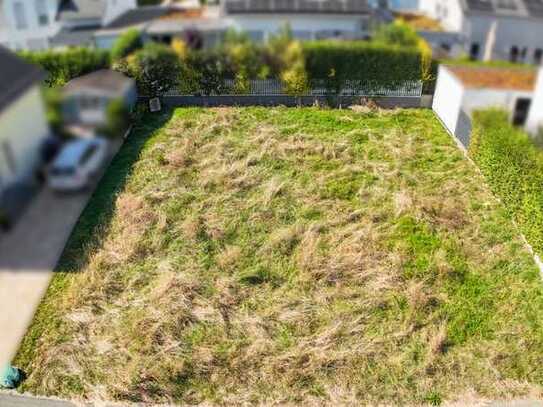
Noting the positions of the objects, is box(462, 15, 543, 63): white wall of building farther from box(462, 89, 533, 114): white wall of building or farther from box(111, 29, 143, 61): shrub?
box(111, 29, 143, 61): shrub

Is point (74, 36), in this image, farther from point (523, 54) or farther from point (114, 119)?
point (114, 119)

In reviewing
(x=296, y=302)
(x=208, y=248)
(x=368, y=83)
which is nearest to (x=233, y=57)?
(x=368, y=83)

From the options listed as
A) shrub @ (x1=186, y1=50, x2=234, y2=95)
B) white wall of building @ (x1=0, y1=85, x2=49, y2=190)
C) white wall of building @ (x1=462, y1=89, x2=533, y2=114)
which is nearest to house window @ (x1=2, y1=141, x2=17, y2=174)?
white wall of building @ (x1=0, y1=85, x2=49, y2=190)

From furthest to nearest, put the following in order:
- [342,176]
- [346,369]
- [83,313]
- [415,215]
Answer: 1. [342,176]
2. [415,215]
3. [83,313]
4. [346,369]

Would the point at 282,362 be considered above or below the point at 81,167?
below

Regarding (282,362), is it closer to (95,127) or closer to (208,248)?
(208,248)

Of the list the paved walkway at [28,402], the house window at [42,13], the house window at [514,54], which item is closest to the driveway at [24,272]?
the paved walkway at [28,402]

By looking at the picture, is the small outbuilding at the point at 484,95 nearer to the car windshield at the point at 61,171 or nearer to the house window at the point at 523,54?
the house window at the point at 523,54
